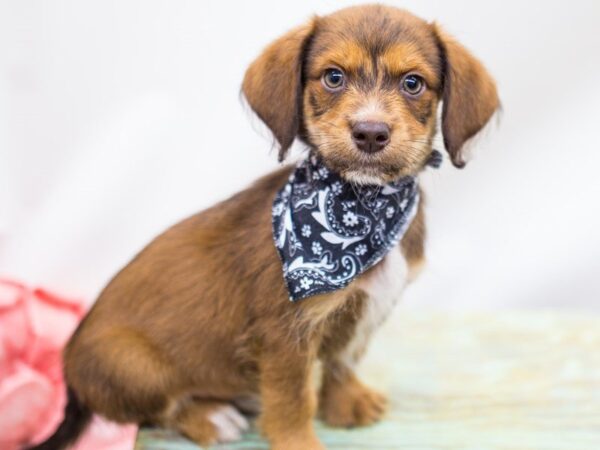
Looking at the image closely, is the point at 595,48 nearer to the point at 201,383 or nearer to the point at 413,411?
the point at 413,411

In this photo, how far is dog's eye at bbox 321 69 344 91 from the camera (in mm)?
2971

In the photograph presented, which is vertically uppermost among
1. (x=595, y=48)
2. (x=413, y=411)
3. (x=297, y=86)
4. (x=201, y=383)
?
(x=297, y=86)

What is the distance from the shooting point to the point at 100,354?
10.9ft

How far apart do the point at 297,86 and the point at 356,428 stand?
4.75ft

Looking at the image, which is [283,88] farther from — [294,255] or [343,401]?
[343,401]

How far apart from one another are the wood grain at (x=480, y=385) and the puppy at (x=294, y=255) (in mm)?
300

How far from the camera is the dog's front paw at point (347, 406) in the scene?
365 cm

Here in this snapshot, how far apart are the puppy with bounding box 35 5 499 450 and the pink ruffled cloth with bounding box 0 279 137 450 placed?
0.12 m

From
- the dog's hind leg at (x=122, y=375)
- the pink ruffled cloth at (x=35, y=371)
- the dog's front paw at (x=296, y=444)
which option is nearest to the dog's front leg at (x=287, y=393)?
the dog's front paw at (x=296, y=444)

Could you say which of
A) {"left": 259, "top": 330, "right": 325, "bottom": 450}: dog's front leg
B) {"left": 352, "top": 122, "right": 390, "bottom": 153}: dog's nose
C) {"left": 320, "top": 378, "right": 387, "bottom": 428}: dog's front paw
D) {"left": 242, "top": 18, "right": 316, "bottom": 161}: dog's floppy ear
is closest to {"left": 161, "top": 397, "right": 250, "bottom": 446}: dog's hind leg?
→ {"left": 259, "top": 330, "right": 325, "bottom": 450}: dog's front leg

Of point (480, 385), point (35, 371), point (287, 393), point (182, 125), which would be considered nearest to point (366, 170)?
point (287, 393)

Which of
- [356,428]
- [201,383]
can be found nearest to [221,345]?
[201,383]

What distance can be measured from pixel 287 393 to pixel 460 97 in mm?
1198

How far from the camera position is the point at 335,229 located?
3105mm
